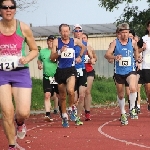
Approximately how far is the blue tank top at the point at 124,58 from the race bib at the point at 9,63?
232 inches

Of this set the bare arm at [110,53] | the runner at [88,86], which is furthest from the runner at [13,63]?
the runner at [88,86]

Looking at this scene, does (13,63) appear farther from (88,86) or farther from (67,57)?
(88,86)

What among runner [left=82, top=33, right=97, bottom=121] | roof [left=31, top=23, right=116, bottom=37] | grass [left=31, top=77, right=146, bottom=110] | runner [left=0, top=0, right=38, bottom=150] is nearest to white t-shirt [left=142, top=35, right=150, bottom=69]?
runner [left=82, top=33, right=97, bottom=121]

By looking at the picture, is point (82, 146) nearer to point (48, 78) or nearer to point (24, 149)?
point (24, 149)

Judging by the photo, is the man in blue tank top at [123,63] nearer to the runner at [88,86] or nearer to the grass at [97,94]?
the runner at [88,86]

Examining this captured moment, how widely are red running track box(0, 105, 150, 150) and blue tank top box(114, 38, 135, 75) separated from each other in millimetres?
1167

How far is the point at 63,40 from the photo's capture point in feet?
53.0

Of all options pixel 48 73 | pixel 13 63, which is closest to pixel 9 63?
pixel 13 63

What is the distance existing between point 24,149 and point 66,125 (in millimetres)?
4677

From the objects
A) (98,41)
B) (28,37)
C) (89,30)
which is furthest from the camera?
(89,30)

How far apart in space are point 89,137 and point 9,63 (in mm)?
3074

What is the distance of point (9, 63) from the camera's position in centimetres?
1068

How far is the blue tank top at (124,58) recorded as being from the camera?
645 inches

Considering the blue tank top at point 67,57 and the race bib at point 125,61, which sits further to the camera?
the race bib at point 125,61
